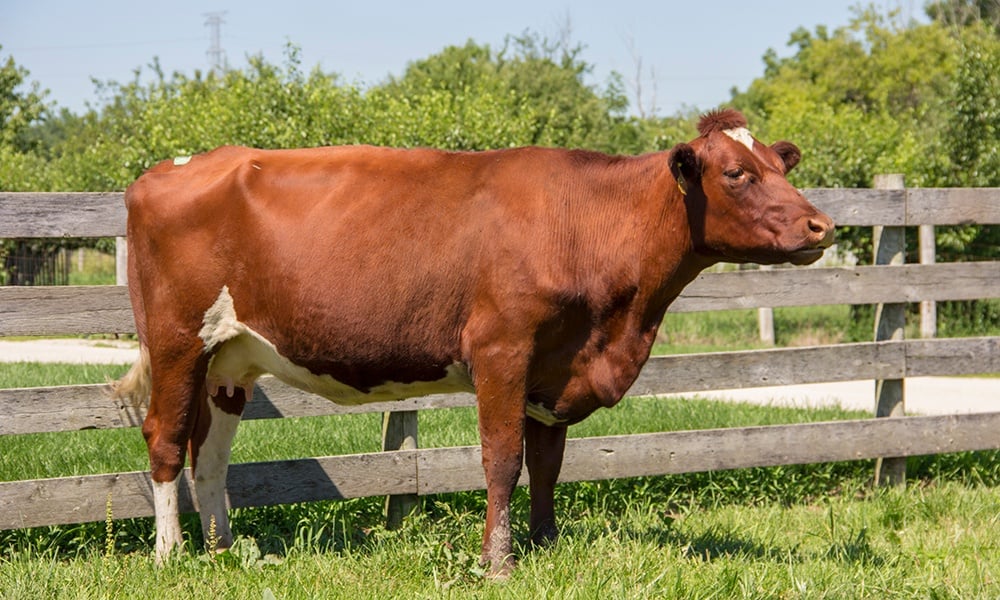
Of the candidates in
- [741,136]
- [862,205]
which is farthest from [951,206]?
[741,136]

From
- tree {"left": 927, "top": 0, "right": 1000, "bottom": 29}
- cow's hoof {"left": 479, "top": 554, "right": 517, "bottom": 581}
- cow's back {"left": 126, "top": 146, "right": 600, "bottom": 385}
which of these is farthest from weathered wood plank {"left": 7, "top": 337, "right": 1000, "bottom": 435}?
tree {"left": 927, "top": 0, "right": 1000, "bottom": 29}

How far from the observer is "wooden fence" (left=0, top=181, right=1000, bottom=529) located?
5223 mm

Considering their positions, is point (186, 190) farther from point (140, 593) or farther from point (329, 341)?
point (140, 593)

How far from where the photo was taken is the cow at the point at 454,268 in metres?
4.75

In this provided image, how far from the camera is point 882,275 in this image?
6.98 metres

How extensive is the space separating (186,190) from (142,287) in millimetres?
505

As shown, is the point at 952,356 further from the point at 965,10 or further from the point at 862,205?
the point at 965,10

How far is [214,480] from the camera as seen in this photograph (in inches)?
210

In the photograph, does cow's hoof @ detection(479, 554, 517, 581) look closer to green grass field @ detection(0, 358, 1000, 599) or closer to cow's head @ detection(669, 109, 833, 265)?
green grass field @ detection(0, 358, 1000, 599)

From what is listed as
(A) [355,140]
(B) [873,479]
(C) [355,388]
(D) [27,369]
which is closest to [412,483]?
(C) [355,388]

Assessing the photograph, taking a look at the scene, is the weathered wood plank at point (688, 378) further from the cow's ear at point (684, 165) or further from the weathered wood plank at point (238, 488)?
the cow's ear at point (684, 165)

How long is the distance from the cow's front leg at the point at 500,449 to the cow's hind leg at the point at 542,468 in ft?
1.38

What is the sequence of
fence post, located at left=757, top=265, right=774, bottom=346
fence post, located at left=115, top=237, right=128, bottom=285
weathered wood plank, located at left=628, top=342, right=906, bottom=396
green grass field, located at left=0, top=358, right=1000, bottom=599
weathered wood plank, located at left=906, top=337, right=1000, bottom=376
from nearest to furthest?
green grass field, located at left=0, top=358, right=1000, bottom=599, fence post, located at left=115, top=237, right=128, bottom=285, weathered wood plank, located at left=628, top=342, right=906, bottom=396, weathered wood plank, located at left=906, top=337, right=1000, bottom=376, fence post, located at left=757, top=265, right=774, bottom=346

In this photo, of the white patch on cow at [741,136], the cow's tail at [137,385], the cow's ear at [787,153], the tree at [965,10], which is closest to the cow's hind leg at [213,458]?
the cow's tail at [137,385]
